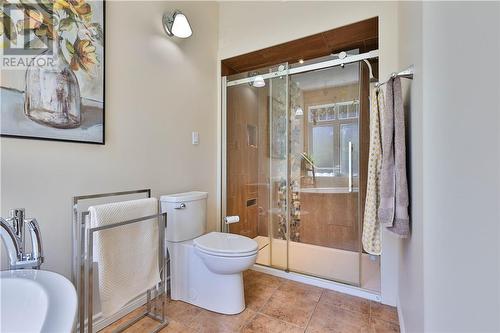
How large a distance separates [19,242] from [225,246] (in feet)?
3.66

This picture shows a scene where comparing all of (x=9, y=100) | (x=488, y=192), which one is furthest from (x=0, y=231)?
(x=488, y=192)

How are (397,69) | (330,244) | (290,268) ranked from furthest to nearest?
(330,244) < (290,268) < (397,69)

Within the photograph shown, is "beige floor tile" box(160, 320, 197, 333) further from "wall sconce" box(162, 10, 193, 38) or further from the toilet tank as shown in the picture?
"wall sconce" box(162, 10, 193, 38)

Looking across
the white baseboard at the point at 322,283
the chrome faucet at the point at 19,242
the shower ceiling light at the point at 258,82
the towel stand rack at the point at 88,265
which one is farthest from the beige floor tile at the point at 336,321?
the shower ceiling light at the point at 258,82

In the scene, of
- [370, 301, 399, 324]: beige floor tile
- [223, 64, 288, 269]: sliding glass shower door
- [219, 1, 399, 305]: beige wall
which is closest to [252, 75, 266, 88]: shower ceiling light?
[223, 64, 288, 269]: sliding glass shower door

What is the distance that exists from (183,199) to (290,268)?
4.31ft

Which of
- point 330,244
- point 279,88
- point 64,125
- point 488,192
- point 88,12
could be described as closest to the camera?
point 488,192

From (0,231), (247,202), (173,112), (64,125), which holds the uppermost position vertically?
(173,112)

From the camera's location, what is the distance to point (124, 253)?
1.44 meters

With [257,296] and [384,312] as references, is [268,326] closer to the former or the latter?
[257,296]

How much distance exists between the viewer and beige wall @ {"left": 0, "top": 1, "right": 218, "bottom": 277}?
4.22 ft

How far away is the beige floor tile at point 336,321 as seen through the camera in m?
1.58

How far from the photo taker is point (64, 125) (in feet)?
4.50

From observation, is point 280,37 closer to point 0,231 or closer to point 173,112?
point 173,112
